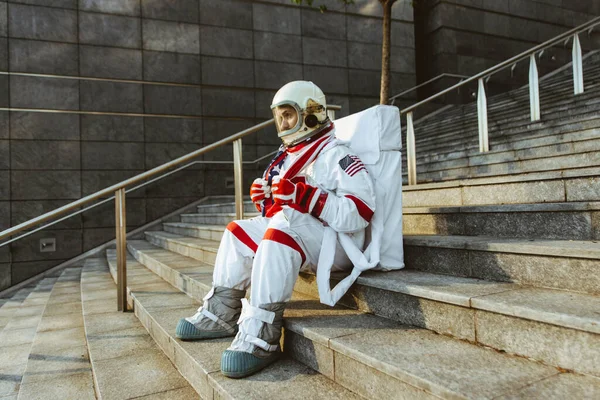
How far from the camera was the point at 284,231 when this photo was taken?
197cm

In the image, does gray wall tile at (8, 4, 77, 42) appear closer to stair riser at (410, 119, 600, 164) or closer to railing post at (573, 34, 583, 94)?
stair riser at (410, 119, 600, 164)

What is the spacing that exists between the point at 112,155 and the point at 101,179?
47 centimetres

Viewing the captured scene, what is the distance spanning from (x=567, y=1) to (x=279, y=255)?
44.5ft

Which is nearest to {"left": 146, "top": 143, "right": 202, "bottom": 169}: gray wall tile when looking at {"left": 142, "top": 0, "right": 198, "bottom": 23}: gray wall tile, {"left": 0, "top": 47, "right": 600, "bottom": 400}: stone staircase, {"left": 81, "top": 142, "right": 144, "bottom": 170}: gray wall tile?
{"left": 81, "top": 142, "right": 144, "bottom": 170}: gray wall tile

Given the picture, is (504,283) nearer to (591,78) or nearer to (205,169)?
(591,78)

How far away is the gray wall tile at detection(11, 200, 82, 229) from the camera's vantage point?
267 inches

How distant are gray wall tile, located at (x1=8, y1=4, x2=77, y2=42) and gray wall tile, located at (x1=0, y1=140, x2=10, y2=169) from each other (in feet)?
6.00

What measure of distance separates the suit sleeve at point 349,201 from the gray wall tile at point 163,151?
620 centimetres

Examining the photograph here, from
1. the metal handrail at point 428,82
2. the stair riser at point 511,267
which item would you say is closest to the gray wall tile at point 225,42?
the metal handrail at point 428,82

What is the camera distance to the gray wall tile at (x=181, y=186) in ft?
25.2

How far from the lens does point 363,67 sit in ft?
31.0

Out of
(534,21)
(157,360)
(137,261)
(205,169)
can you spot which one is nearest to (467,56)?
(534,21)

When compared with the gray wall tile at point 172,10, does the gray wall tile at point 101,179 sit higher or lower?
lower

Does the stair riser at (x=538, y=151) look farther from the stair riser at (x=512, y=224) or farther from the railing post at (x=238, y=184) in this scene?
the railing post at (x=238, y=184)
